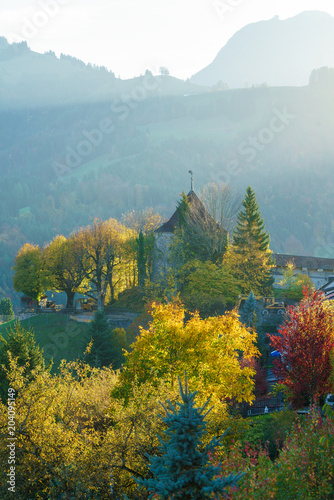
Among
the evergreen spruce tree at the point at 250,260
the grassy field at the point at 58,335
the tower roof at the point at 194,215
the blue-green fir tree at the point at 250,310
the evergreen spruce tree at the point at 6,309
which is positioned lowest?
the evergreen spruce tree at the point at 6,309

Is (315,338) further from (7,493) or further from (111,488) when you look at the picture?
(7,493)

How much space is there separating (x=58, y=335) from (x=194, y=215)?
1965 cm

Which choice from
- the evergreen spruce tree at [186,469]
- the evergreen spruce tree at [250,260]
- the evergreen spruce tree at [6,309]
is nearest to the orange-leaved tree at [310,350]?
the evergreen spruce tree at [186,469]

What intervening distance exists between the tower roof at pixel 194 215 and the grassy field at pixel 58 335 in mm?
14241

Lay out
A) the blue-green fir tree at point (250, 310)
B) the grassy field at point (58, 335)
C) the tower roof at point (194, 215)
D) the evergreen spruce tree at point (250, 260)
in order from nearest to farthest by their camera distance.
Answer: the blue-green fir tree at point (250, 310) → the grassy field at point (58, 335) → the evergreen spruce tree at point (250, 260) → the tower roof at point (194, 215)

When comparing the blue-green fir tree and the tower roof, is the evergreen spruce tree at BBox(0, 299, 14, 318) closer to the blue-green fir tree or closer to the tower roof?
the tower roof

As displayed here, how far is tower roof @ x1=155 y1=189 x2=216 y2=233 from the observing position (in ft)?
166

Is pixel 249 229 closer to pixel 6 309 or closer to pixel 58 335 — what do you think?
pixel 58 335

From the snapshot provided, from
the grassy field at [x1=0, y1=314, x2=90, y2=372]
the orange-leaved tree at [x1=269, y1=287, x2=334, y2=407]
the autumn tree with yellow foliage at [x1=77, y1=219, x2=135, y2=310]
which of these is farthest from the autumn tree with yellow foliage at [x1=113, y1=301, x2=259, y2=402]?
the autumn tree with yellow foliage at [x1=77, y1=219, x2=135, y2=310]

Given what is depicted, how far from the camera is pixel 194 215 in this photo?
5084 centimetres

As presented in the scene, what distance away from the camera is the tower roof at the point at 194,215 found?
50.6 metres

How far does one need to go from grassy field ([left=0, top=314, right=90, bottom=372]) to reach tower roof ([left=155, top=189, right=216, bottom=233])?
1424 centimetres

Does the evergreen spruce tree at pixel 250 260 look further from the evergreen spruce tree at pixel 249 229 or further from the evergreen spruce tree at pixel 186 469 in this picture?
the evergreen spruce tree at pixel 186 469

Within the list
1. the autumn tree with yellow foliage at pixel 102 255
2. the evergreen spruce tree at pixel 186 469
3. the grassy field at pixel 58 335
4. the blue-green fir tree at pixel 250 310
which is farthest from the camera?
the autumn tree with yellow foliage at pixel 102 255
